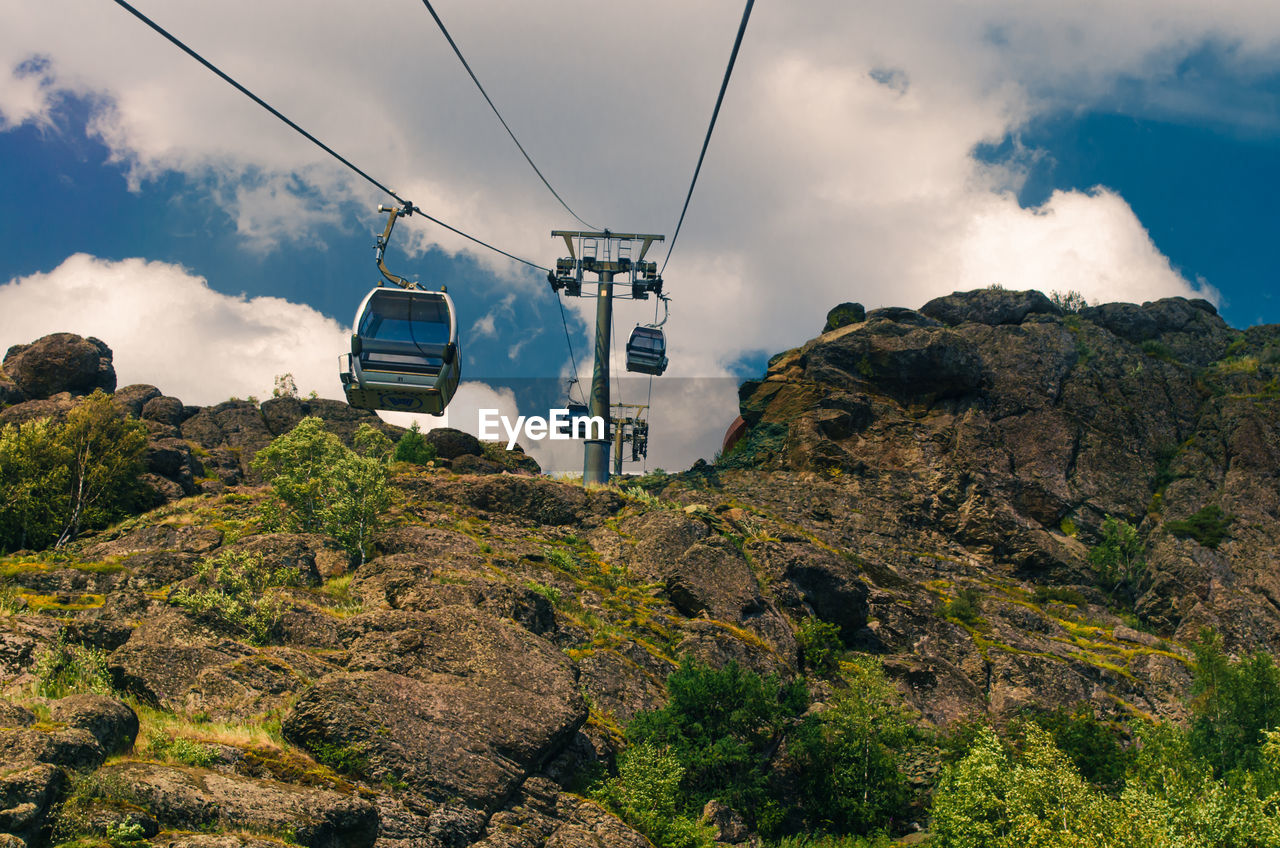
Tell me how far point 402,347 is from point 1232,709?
153 ft

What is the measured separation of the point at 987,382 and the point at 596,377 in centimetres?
4520

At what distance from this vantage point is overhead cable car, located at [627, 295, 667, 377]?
2213 inches

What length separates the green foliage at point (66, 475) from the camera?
5019 centimetres

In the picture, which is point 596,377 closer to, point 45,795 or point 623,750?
point 623,750

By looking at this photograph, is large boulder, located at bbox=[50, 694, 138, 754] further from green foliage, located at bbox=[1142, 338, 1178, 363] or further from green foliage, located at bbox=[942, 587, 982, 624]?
green foliage, located at bbox=[1142, 338, 1178, 363]

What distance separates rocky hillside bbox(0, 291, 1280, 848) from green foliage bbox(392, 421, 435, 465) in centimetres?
269

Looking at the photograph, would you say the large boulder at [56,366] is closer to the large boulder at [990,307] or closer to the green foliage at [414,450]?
the green foliage at [414,450]

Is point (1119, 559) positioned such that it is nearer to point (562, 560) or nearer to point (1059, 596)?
point (1059, 596)

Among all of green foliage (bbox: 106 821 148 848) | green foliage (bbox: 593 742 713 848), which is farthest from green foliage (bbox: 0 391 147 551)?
green foliage (bbox: 106 821 148 848)

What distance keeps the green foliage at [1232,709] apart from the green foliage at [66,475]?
65.3 metres

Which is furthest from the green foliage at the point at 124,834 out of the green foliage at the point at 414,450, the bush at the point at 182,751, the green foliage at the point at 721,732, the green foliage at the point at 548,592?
the green foliage at the point at 414,450

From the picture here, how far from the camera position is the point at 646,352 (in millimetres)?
56344

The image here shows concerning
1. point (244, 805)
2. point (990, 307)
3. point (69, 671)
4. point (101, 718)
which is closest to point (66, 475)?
point (69, 671)

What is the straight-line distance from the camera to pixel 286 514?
42656mm
